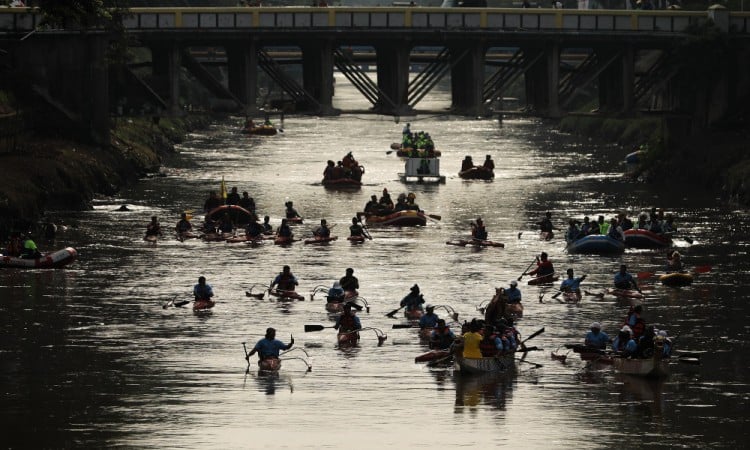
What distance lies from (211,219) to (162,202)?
1283 cm

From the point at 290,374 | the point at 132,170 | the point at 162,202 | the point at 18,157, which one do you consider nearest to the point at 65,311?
the point at 290,374

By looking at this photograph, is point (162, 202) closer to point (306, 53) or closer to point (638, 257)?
point (306, 53)

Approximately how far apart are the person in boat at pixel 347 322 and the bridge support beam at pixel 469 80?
24483 mm

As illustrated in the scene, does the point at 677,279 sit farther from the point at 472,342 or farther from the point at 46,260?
the point at 46,260

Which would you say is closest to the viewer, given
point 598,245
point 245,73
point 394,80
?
point 598,245

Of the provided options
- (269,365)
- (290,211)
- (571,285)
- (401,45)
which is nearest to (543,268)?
(571,285)

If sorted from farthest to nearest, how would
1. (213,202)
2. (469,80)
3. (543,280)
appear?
(213,202) → (469,80) → (543,280)

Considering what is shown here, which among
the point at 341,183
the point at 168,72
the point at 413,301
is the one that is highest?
the point at 168,72

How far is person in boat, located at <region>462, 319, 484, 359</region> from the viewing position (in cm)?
5919

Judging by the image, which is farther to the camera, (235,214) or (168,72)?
(235,214)

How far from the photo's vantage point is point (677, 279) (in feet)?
253

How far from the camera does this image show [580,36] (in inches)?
3602

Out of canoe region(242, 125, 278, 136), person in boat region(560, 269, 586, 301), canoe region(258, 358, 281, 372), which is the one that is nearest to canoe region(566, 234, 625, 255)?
person in boat region(560, 269, 586, 301)

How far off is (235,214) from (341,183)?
22664 mm
